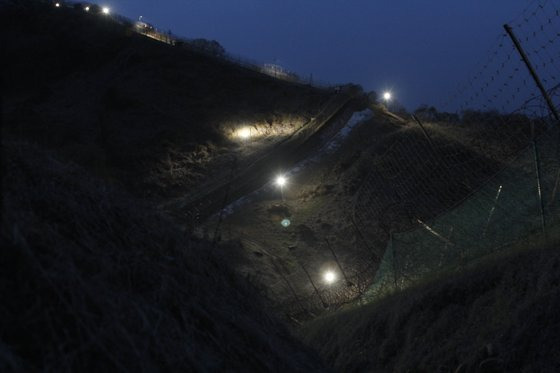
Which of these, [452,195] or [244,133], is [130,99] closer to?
[244,133]

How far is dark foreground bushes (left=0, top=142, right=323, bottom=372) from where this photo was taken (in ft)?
6.69

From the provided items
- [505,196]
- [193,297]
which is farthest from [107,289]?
[505,196]

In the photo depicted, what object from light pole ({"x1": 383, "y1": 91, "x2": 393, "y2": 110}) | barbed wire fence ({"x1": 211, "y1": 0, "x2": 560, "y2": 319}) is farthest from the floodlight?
light pole ({"x1": 383, "y1": 91, "x2": 393, "y2": 110})

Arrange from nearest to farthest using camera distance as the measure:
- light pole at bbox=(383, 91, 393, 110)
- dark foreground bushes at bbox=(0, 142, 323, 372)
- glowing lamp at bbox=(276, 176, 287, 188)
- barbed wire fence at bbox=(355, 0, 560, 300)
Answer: dark foreground bushes at bbox=(0, 142, 323, 372) → barbed wire fence at bbox=(355, 0, 560, 300) → glowing lamp at bbox=(276, 176, 287, 188) → light pole at bbox=(383, 91, 393, 110)

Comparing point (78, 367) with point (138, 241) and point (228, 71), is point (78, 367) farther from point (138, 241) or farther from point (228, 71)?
point (228, 71)

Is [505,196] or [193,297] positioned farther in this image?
[505,196]

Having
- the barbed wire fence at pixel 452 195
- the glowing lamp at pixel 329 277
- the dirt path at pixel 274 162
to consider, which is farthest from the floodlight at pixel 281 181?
the glowing lamp at pixel 329 277

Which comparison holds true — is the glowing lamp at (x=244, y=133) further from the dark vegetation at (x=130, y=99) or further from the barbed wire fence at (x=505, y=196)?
the barbed wire fence at (x=505, y=196)

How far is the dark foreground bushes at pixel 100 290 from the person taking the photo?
204 centimetres

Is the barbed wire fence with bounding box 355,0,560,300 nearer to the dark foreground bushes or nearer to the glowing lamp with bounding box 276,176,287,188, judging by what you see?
the dark foreground bushes

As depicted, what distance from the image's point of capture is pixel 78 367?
6.56 ft

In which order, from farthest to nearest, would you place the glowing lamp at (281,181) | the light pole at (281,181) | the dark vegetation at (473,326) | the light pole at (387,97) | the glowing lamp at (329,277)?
the light pole at (387,97) → the glowing lamp at (281,181) → the light pole at (281,181) → the glowing lamp at (329,277) → the dark vegetation at (473,326)

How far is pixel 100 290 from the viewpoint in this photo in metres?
2.44

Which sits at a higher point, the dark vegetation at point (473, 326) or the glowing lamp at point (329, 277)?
the dark vegetation at point (473, 326)
